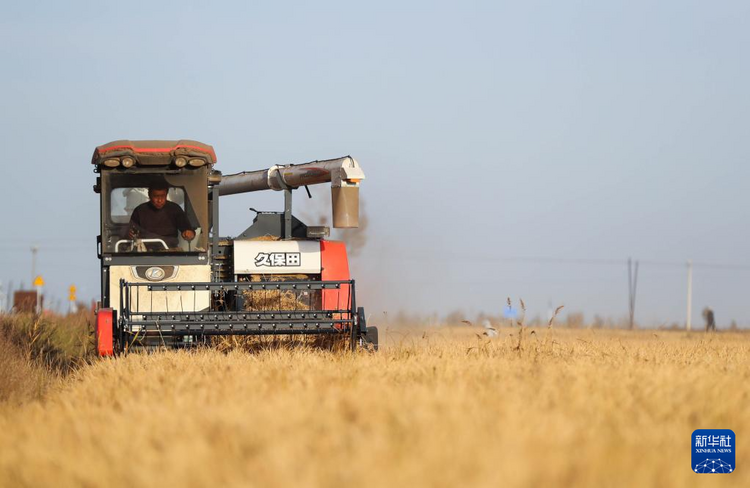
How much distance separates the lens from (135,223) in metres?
12.4

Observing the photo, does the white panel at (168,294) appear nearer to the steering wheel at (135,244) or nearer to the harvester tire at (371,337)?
the steering wheel at (135,244)

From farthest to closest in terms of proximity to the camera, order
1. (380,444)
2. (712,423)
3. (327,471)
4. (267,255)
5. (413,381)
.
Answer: (267,255)
(413,381)
(712,423)
(380,444)
(327,471)

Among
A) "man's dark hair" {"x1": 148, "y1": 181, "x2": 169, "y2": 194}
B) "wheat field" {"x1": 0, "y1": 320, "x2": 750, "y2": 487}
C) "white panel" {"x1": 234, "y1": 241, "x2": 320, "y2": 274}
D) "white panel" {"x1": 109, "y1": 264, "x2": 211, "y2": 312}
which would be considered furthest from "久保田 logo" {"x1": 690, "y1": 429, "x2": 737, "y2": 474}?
"man's dark hair" {"x1": 148, "y1": 181, "x2": 169, "y2": 194}

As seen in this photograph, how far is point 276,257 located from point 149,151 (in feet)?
6.76

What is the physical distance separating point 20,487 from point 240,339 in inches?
287

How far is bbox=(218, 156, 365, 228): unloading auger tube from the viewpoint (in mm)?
14852

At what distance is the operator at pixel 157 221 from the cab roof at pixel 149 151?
1.09 ft

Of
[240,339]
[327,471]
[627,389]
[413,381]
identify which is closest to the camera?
[327,471]

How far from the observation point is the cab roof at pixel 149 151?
40.5ft

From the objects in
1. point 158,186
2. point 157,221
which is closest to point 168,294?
point 157,221

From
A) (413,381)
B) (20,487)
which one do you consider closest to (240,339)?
(413,381)

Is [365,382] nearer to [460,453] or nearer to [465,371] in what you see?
[465,371]

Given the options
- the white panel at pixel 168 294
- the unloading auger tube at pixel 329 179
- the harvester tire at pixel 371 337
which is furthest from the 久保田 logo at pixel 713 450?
the unloading auger tube at pixel 329 179

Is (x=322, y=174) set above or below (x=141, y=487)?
above
